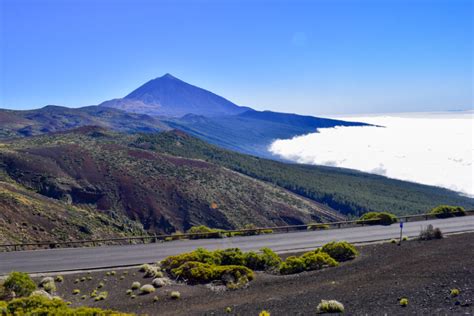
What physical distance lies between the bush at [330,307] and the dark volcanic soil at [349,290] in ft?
Answer: 0.72

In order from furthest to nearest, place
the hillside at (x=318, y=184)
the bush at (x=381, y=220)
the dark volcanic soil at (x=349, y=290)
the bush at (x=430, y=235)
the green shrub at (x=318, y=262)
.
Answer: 1. the hillside at (x=318, y=184)
2. the bush at (x=381, y=220)
3. the bush at (x=430, y=235)
4. the green shrub at (x=318, y=262)
5. the dark volcanic soil at (x=349, y=290)

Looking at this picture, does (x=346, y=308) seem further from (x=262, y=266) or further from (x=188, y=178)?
(x=188, y=178)

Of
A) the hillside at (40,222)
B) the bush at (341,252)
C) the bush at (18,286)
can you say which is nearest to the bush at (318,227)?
the bush at (341,252)

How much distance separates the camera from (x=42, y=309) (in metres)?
10.7

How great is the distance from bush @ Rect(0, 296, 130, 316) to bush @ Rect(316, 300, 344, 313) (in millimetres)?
5149

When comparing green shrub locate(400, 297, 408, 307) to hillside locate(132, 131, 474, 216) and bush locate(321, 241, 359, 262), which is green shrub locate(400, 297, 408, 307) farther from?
hillside locate(132, 131, 474, 216)

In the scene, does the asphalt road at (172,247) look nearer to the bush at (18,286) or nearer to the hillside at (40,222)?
the bush at (18,286)

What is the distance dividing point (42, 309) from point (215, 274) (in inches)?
261

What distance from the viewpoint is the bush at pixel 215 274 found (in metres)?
15.4

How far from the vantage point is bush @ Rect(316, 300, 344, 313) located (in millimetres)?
10539

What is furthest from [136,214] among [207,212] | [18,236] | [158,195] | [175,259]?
[175,259]

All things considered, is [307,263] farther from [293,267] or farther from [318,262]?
[293,267]

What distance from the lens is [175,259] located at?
693 inches

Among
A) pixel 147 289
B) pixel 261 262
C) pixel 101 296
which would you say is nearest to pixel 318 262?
pixel 261 262
